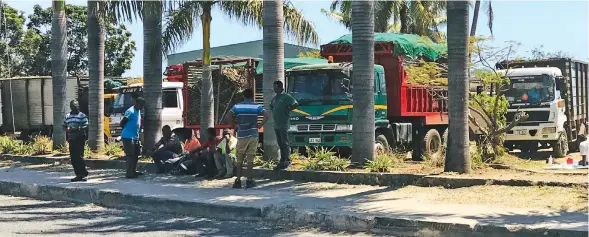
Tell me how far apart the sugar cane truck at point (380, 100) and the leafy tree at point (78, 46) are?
2346 centimetres

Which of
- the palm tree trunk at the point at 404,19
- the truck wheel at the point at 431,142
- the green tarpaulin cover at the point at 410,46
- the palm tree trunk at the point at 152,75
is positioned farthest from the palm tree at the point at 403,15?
the palm tree trunk at the point at 152,75

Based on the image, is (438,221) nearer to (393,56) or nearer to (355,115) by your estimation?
(355,115)

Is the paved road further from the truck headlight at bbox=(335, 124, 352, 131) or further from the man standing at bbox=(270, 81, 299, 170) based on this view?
the truck headlight at bbox=(335, 124, 352, 131)

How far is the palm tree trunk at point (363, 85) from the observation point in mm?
12148

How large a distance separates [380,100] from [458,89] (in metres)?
4.10

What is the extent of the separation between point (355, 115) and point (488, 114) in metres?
2.95

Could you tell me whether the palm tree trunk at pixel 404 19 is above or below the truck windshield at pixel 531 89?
above

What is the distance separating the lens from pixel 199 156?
43.1ft

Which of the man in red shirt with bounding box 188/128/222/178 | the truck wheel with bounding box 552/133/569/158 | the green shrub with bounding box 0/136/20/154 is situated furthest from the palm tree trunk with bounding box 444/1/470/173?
the green shrub with bounding box 0/136/20/154

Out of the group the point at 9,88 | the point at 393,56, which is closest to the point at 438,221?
the point at 393,56

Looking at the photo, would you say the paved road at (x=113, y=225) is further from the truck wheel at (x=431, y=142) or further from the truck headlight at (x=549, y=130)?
the truck headlight at (x=549, y=130)

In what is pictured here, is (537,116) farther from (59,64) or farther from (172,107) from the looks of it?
(59,64)

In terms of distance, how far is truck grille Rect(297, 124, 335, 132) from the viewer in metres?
14.2

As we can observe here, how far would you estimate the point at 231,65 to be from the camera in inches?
703
